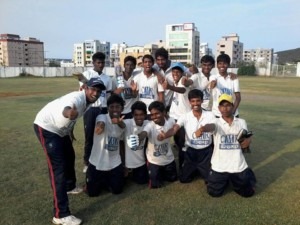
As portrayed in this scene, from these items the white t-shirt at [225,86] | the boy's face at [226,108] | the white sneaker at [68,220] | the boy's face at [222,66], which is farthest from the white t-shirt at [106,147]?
the boy's face at [222,66]

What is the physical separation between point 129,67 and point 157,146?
1.53 m

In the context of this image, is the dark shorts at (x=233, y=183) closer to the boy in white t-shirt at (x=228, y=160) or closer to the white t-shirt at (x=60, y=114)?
the boy in white t-shirt at (x=228, y=160)

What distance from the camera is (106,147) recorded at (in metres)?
4.49

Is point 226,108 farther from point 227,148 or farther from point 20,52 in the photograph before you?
point 20,52

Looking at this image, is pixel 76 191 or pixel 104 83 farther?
pixel 104 83

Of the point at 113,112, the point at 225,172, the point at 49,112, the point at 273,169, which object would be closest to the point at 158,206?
the point at 225,172

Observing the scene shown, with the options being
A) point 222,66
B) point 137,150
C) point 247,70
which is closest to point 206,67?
point 222,66

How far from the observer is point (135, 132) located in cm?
474

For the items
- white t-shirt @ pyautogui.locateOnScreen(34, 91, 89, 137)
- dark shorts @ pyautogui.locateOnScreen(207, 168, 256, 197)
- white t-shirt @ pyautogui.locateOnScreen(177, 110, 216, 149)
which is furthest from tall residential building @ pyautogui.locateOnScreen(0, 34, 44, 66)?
dark shorts @ pyautogui.locateOnScreen(207, 168, 256, 197)

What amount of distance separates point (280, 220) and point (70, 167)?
2.70 m

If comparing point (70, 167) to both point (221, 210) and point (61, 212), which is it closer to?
point (61, 212)

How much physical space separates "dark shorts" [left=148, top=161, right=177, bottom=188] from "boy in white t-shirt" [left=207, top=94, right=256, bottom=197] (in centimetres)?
65

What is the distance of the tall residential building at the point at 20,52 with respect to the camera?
352 feet

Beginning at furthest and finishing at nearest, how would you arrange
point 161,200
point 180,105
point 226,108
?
point 180,105 → point 226,108 → point 161,200
